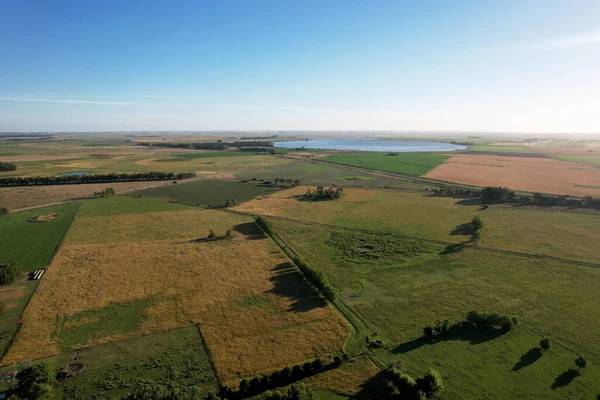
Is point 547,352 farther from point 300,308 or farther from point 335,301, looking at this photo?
point 300,308

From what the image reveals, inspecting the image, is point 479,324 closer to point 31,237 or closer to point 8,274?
point 8,274

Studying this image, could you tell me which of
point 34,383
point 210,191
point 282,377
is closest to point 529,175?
point 210,191

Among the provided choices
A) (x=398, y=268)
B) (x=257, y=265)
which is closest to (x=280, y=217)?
(x=257, y=265)

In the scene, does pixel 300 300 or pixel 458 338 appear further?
pixel 300 300

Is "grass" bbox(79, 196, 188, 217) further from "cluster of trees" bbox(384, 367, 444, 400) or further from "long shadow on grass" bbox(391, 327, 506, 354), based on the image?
"cluster of trees" bbox(384, 367, 444, 400)

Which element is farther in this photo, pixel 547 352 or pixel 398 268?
pixel 398 268

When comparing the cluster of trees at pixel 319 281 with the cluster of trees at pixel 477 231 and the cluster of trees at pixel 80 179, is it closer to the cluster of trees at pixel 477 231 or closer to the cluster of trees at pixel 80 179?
the cluster of trees at pixel 477 231
